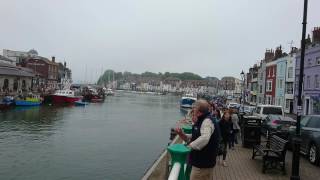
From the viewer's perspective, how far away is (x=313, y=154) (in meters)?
14.3

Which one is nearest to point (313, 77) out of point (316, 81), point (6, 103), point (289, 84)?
point (316, 81)

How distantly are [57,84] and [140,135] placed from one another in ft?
285

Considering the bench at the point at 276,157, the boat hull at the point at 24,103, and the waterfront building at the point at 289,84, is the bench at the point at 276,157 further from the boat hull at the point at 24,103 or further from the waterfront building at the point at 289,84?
the boat hull at the point at 24,103

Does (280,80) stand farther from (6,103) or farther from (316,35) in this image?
(6,103)

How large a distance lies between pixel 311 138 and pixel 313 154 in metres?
0.57

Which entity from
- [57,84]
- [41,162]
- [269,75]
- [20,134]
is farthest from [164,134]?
[57,84]

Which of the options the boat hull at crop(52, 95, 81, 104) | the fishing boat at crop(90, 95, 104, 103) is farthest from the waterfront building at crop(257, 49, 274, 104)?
the fishing boat at crop(90, 95, 104, 103)

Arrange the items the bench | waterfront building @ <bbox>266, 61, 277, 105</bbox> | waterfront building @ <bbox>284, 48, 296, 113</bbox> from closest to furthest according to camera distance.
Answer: the bench → waterfront building @ <bbox>284, 48, 296, 113</bbox> → waterfront building @ <bbox>266, 61, 277, 105</bbox>

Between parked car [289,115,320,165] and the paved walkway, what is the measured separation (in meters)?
0.31

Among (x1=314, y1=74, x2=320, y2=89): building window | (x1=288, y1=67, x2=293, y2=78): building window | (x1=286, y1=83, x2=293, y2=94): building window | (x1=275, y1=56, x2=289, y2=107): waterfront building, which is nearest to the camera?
(x1=314, y1=74, x2=320, y2=89): building window

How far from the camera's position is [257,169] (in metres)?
13.1

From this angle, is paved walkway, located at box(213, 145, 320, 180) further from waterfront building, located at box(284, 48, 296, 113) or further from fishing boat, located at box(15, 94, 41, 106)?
fishing boat, located at box(15, 94, 41, 106)

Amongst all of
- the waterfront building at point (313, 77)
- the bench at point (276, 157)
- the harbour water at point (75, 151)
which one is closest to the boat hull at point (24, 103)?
the harbour water at point (75, 151)

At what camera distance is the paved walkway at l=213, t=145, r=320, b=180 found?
11.9 metres
